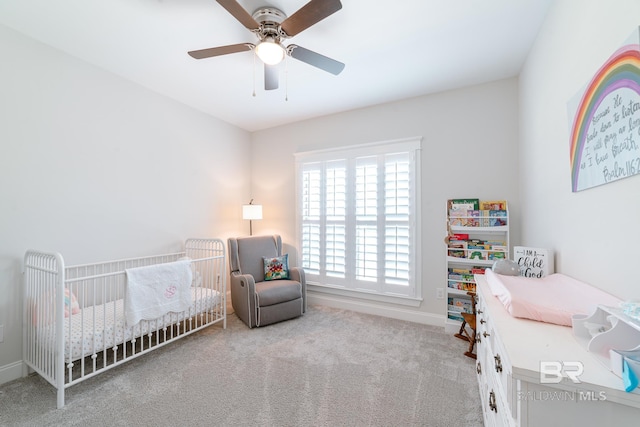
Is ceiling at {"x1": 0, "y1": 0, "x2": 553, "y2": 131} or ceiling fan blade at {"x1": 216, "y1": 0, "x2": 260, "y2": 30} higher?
ceiling at {"x1": 0, "y1": 0, "x2": 553, "y2": 131}

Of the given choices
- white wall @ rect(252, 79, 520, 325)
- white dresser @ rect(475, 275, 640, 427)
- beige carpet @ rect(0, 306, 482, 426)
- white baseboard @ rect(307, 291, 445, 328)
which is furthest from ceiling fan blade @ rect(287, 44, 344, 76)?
white baseboard @ rect(307, 291, 445, 328)

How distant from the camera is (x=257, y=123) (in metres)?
3.83

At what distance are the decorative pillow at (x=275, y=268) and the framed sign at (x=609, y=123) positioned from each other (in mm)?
2824

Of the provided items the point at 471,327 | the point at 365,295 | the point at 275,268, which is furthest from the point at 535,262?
the point at 275,268

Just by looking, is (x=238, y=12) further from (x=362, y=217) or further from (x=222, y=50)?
(x=362, y=217)

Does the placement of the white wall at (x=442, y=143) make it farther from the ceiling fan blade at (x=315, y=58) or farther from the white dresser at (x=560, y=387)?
the white dresser at (x=560, y=387)

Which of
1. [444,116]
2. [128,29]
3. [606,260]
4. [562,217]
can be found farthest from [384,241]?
[128,29]

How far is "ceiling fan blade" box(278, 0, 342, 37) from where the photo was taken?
137cm

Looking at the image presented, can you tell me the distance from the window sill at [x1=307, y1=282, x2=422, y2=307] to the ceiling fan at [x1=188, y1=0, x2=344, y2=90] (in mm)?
2465

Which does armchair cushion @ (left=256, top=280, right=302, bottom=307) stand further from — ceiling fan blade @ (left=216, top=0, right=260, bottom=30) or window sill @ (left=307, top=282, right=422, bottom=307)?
ceiling fan blade @ (left=216, top=0, right=260, bottom=30)

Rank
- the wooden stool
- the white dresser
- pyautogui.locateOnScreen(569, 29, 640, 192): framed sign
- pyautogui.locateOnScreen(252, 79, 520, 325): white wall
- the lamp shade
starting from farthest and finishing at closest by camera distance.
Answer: the lamp shade → pyautogui.locateOnScreen(252, 79, 520, 325): white wall → the wooden stool → pyautogui.locateOnScreen(569, 29, 640, 192): framed sign → the white dresser

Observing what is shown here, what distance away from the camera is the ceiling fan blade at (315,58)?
179cm

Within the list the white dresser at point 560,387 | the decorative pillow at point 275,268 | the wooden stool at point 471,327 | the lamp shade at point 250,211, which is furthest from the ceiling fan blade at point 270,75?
the wooden stool at point 471,327

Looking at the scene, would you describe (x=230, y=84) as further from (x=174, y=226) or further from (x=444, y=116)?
(x=444, y=116)
